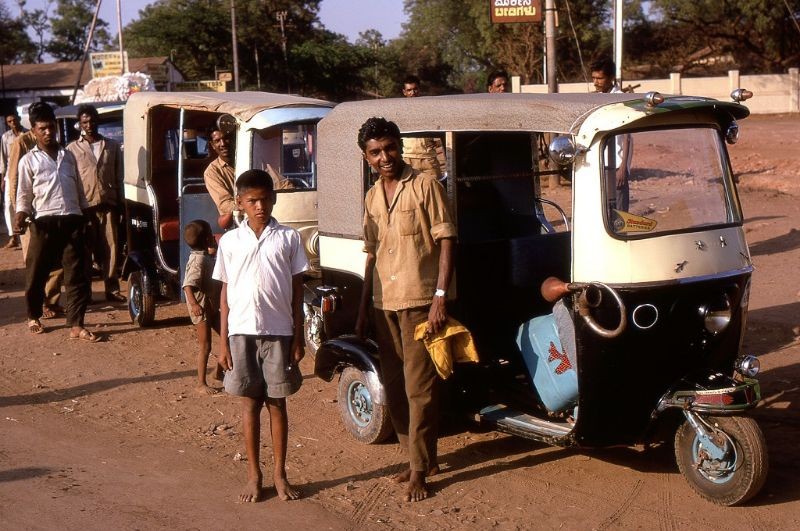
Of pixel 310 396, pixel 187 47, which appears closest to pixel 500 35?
pixel 187 47

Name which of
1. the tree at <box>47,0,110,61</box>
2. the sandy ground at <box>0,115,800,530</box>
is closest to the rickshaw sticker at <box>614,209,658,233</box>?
the sandy ground at <box>0,115,800,530</box>

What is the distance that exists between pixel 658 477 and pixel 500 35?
41854 mm

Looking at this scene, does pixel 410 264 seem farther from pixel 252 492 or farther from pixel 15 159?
pixel 15 159

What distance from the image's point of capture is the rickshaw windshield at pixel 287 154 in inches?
320

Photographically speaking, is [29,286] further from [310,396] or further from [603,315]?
[603,315]

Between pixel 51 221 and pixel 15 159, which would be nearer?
pixel 51 221

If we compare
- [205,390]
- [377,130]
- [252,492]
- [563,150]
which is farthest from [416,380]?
[205,390]

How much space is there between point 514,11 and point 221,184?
33.0 feet

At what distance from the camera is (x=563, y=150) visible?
4754 mm

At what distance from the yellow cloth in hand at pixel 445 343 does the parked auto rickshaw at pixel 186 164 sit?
3.18 m

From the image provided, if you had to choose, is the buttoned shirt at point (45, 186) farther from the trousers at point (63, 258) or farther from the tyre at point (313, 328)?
the tyre at point (313, 328)

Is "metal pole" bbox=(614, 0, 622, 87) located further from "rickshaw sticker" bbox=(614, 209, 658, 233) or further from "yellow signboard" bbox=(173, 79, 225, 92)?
"yellow signboard" bbox=(173, 79, 225, 92)

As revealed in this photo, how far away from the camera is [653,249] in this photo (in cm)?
475

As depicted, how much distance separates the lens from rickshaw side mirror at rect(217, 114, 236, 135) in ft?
27.1
